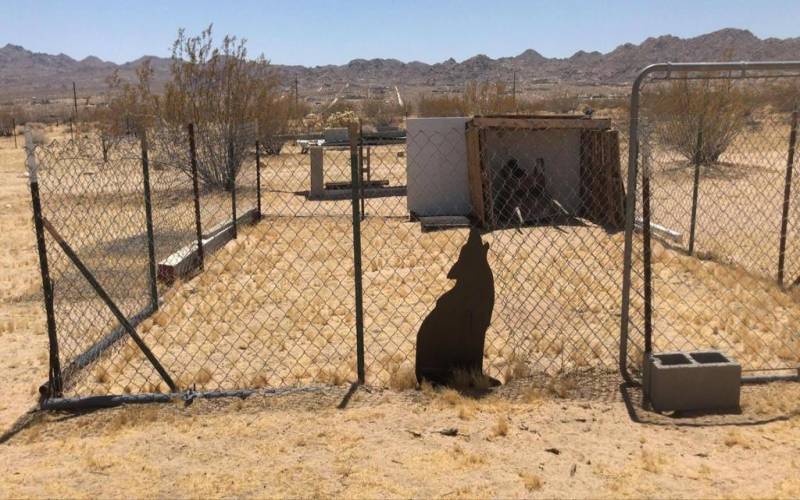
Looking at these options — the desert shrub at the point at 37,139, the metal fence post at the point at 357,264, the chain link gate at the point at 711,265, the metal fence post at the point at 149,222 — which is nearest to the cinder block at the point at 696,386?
the chain link gate at the point at 711,265

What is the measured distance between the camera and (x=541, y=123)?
12688 millimetres

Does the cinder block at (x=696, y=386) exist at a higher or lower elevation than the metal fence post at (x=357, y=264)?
lower

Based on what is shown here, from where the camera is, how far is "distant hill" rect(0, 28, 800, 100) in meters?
112

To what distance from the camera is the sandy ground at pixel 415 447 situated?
3.85m

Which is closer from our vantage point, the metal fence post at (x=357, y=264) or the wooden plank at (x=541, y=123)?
the metal fence post at (x=357, y=264)

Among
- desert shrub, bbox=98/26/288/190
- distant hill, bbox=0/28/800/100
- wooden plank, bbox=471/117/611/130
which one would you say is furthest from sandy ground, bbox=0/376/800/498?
distant hill, bbox=0/28/800/100

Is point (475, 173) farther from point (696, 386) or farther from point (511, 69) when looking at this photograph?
point (511, 69)

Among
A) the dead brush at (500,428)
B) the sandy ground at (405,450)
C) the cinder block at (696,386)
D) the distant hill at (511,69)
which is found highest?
the distant hill at (511,69)

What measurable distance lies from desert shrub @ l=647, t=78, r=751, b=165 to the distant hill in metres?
86.7

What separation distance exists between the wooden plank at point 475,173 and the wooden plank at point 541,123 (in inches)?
9.8

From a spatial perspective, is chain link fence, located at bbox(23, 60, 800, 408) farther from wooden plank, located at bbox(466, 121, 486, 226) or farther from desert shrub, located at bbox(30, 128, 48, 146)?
desert shrub, located at bbox(30, 128, 48, 146)

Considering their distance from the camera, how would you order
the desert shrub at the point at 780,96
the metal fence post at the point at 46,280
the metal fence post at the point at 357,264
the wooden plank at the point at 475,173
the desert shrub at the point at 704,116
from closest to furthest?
the metal fence post at the point at 46,280, the metal fence post at the point at 357,264, the desert shrub at the point at 780,96, the wooden plank at the point at 475,173, the desert shrub at the point at 704,116

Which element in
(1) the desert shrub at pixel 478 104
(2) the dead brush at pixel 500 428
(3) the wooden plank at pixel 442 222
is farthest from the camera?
(1) the desert shrub at pixel 478 104

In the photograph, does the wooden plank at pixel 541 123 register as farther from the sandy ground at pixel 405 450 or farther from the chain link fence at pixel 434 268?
the sandy ground at pixel 405 450
